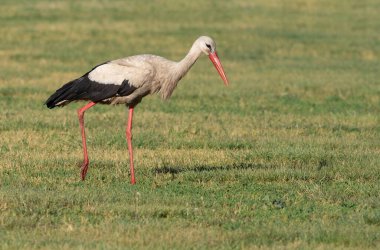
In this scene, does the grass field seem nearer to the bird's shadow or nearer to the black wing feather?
the bird's shadow

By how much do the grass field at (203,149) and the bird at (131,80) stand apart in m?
0.84

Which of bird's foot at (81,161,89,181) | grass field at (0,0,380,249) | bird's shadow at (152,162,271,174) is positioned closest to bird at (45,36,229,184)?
bird's foot at (81,161,89,181)

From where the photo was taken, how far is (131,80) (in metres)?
11.7

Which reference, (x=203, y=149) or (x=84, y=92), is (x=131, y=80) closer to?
(x=84, y=92)

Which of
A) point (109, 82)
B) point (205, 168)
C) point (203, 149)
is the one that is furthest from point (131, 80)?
point (203, 149)

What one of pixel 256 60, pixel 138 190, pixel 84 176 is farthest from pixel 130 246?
pixel 256 60

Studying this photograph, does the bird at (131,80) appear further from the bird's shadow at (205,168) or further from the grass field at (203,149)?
the grass field at (203,149)

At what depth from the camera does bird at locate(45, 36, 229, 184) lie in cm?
1176

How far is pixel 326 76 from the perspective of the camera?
23547mm

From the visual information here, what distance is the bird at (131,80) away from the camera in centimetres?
1176

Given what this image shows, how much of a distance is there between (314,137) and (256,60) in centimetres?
1182

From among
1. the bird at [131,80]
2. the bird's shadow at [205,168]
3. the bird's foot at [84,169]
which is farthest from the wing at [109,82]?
the bird's shadow at [205,168]

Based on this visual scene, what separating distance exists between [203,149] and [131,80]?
8.12 ft

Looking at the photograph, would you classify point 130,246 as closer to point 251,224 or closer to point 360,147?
point 251,224
